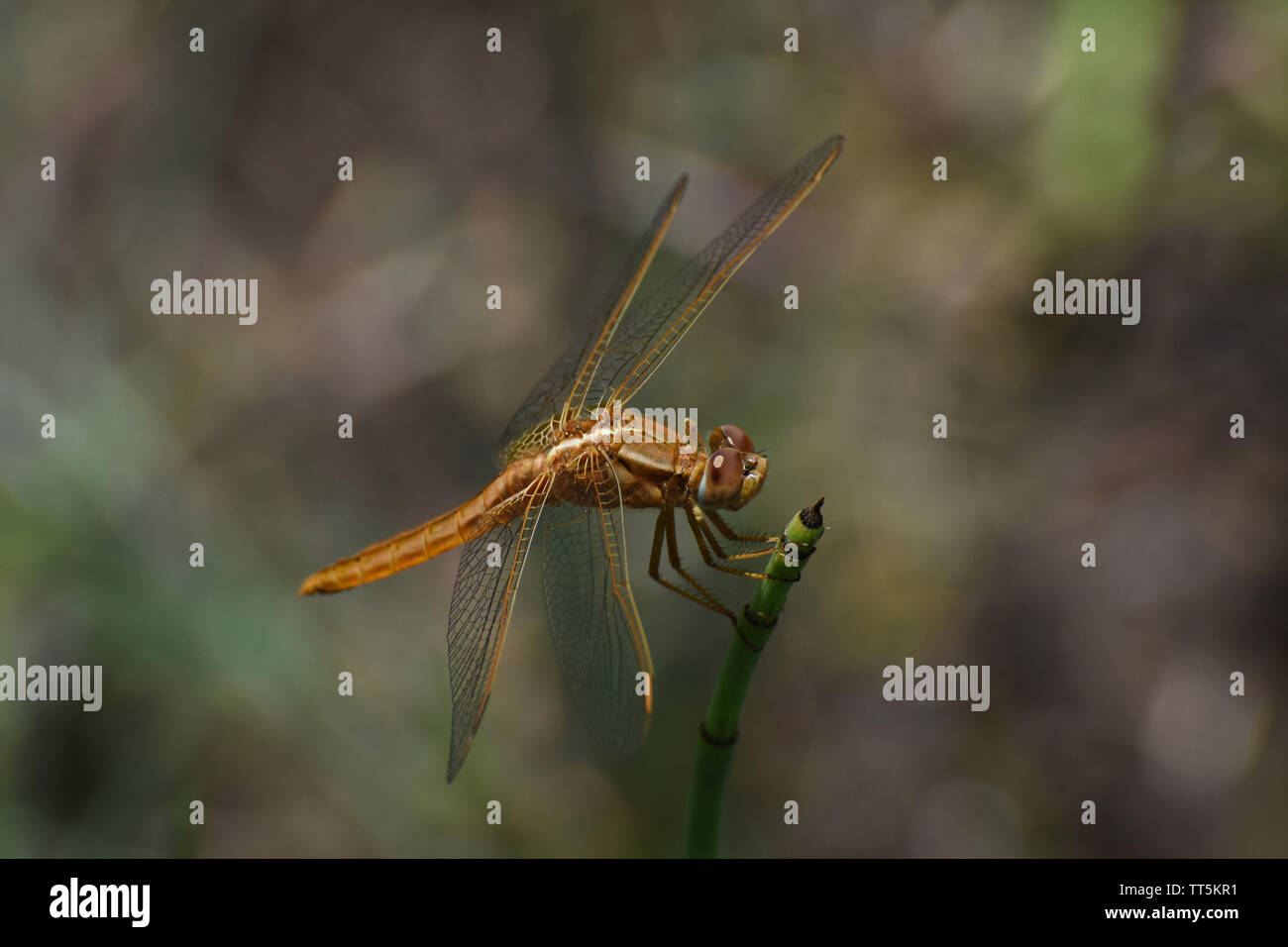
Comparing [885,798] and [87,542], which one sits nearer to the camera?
[87,542]

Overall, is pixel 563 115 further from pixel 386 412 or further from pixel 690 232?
pixel 386 412

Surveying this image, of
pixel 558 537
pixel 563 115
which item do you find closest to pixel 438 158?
pixel 563 115
